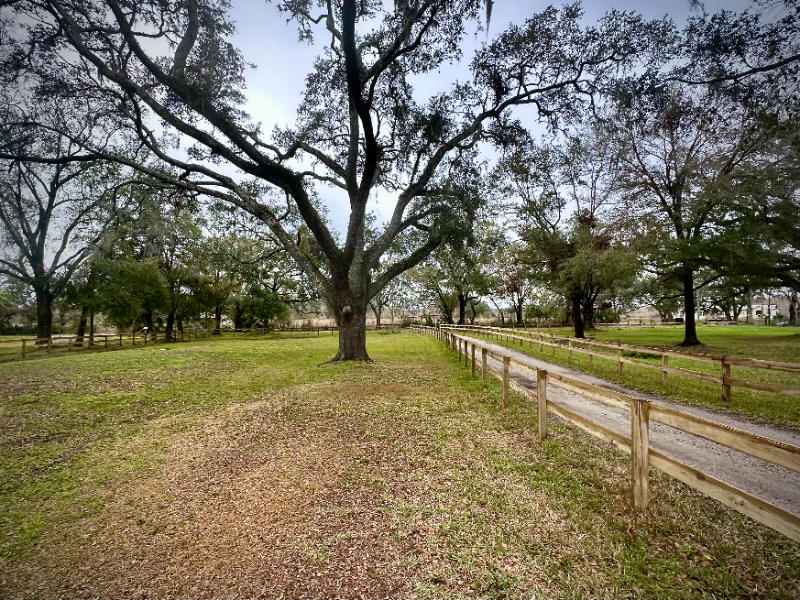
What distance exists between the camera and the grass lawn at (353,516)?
2.55 metres

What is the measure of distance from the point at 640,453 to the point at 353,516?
2738mm

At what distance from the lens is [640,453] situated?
3.26 metres

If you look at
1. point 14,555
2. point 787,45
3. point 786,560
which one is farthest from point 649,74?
point 14,555

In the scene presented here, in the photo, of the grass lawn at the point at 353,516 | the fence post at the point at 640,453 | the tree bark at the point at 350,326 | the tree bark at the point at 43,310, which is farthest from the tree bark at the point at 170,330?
the fence post at the point at 640,453

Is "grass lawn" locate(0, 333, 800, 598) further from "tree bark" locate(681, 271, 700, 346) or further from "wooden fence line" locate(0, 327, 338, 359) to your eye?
"wooden fence line" locate(0, 327, 338, 359)

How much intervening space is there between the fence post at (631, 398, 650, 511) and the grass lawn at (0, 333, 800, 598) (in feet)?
0.54

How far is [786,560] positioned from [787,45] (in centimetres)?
967

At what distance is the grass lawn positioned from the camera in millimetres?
2555

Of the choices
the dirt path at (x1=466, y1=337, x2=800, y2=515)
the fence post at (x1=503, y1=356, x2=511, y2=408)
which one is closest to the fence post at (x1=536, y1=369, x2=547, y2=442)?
the dirt path at (x1=466, y1=337, x2=800, y2=515)

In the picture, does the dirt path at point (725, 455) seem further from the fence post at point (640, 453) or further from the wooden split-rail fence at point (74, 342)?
the wooden split-rail fence at point (74, 342)

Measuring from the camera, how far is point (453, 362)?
1400cm

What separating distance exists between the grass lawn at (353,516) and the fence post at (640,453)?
17 centimetres

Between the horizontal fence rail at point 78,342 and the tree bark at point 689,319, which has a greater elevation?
the tree bark at point 689,319

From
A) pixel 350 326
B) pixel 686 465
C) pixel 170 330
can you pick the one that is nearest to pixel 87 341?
pixel 170 330
